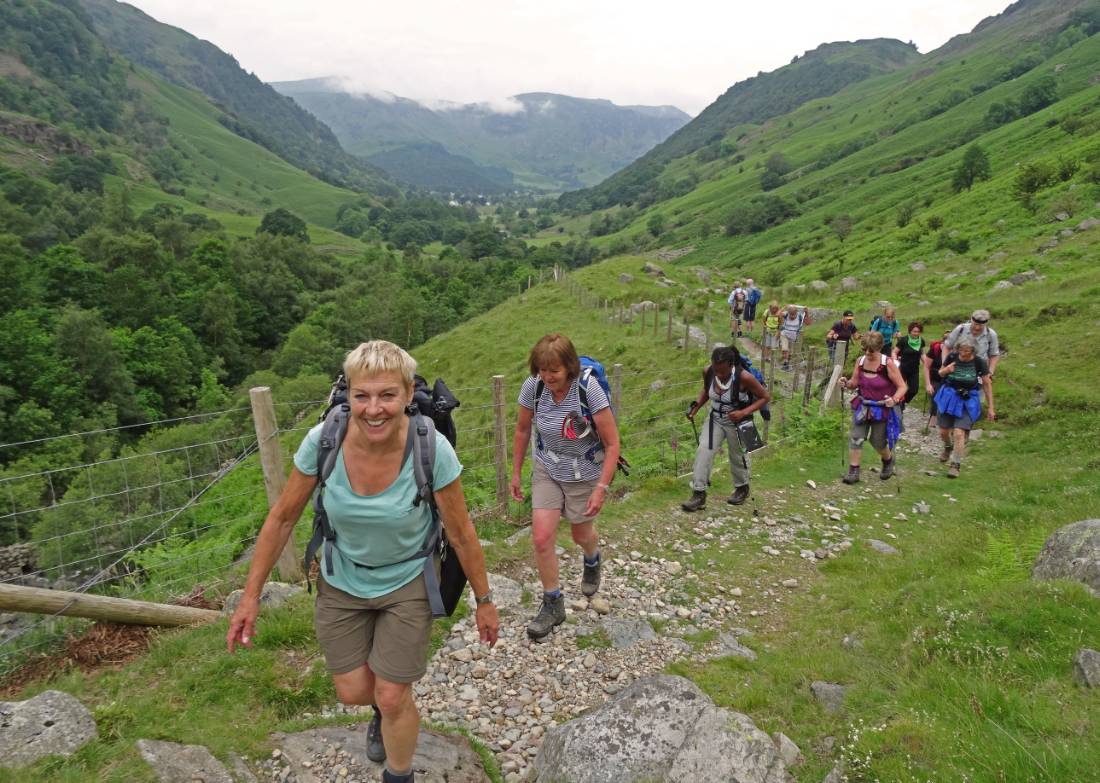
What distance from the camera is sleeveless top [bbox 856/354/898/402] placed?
9531 millimetres

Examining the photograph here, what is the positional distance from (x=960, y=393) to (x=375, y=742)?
10908 mm

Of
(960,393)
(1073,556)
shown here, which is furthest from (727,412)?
(960,393)

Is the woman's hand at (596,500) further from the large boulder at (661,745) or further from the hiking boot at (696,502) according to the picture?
the hiking boot at (696,502)

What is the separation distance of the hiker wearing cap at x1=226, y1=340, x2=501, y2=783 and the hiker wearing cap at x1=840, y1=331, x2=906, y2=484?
27.5 feet

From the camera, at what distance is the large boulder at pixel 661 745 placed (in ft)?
11.8

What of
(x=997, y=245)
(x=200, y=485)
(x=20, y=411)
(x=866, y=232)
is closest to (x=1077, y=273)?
(x=997, y=245)

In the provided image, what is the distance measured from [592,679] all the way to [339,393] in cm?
349

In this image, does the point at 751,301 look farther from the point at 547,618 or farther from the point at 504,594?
the point at 547,618

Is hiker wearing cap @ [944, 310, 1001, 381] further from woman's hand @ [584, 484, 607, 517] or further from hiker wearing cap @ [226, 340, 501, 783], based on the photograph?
hiker wearing cap @ [226, 340, 501, 783]

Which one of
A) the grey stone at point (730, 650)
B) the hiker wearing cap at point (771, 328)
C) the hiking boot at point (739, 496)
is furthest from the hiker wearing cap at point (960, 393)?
the hiker wearing cap at point (771, 328)

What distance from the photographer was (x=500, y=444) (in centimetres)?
841

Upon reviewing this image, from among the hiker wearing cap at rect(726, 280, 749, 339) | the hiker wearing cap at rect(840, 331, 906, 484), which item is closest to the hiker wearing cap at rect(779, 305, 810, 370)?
the hiker wearing cap at rect(726, 280, 749, 339)

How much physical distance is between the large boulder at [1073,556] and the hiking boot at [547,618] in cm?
450

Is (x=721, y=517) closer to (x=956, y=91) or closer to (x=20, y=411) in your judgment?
(x=20, y=411)
